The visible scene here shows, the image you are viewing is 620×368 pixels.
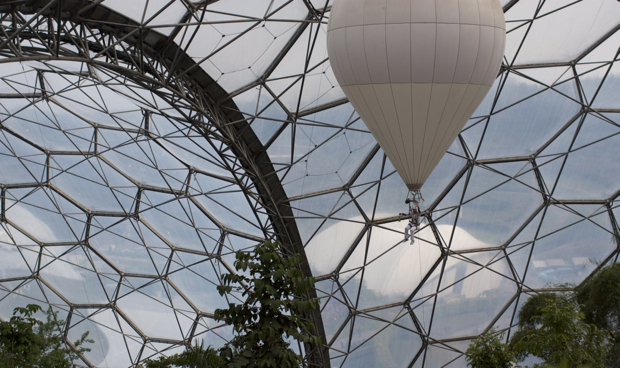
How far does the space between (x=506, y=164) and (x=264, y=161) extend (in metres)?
12.6

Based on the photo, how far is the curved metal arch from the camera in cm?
1852

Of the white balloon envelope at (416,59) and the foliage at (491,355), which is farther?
the foliage at (491,355)

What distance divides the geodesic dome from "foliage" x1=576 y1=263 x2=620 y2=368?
5.56 meters

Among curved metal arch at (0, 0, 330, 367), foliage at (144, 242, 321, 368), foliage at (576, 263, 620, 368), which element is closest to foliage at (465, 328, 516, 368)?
foliage at (576, 263, 620, 368)

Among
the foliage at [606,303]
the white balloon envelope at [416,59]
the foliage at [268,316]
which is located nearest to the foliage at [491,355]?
the foliage at [606,303]

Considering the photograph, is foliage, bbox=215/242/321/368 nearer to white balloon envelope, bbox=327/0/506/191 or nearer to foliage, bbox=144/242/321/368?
foliage, bbox=144/242/321/368

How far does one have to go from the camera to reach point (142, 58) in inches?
835

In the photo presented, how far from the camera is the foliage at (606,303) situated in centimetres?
2438

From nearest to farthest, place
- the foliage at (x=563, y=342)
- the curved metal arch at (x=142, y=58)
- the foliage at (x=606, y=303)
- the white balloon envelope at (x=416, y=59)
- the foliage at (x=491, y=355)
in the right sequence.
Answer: the white balloon envelope at (x=416, y=59)
the foliage at (x=563, y=342)
the curved metal arch at (x=142, y=58)
the foliage at (x=491, y=355)
the foliage at (x=606, y=303)

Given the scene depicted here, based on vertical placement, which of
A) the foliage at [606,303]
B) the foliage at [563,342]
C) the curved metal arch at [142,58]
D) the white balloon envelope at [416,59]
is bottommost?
the foliage at [563,342]

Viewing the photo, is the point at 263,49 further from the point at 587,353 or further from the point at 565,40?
the point at 587,353

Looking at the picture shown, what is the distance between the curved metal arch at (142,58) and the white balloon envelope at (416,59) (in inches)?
290

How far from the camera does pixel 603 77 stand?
85.2 ft

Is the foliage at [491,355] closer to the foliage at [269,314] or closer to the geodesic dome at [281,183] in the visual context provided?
A: the geodesic dome at [281,183]
